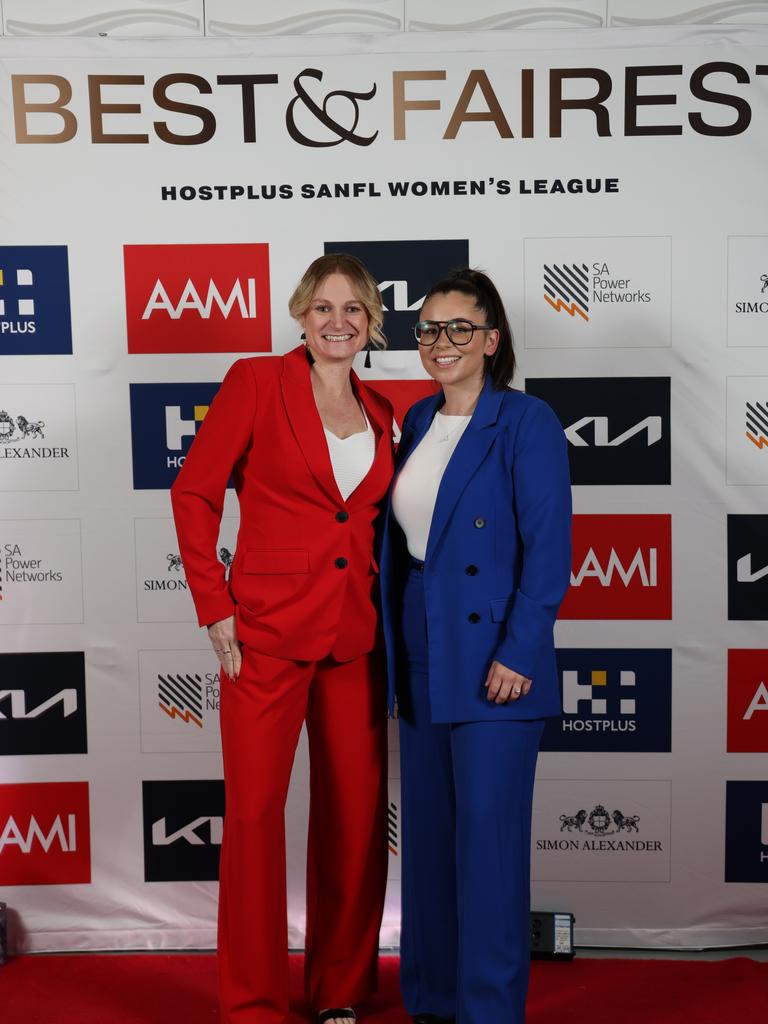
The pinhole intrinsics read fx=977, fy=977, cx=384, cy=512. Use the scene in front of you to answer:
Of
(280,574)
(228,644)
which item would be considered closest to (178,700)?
(228,644)

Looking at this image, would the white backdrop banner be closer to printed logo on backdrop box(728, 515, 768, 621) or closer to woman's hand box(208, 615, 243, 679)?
printed logo on backdrop box(728, 515, 768, 621)

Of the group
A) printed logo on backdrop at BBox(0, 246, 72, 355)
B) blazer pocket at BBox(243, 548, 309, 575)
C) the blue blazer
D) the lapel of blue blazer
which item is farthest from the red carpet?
printed logo on backdrop at BBox(0, 246, 72, 355)

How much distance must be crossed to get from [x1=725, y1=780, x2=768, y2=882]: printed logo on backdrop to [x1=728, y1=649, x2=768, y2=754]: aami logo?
0.39ft

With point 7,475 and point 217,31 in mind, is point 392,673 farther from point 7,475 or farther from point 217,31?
point 217,31

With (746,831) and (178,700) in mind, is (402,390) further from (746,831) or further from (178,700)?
(746,831)

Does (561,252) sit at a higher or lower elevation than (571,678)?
higher

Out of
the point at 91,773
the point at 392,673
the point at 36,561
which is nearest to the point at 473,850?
the point at 392,673

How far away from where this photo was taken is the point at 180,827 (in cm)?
290

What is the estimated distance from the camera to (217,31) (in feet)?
8.97

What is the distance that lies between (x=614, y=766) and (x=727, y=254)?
1.50m

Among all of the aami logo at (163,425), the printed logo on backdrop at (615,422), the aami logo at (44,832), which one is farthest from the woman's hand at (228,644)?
the printed logo on backdrop at (615,422)

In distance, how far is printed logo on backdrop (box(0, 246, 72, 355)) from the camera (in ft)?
9.07

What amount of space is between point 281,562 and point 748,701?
1522mm

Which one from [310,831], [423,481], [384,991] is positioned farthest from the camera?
[384,991]
